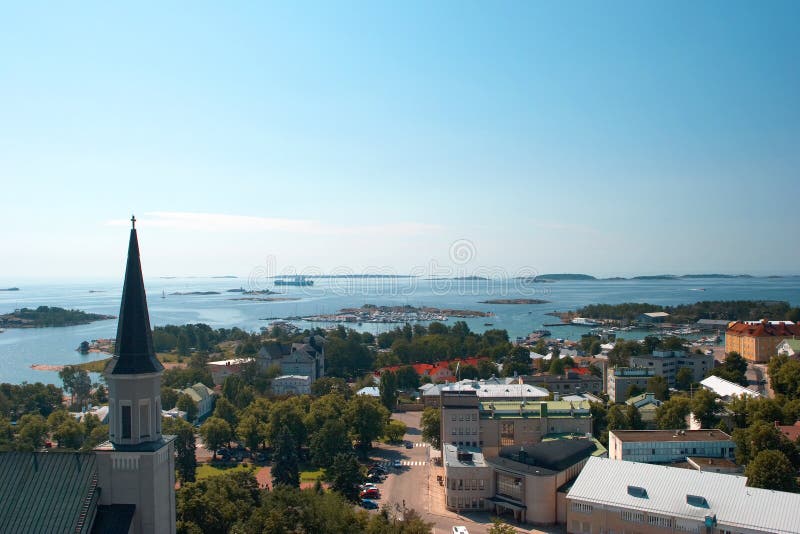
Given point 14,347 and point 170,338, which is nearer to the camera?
point 170,338

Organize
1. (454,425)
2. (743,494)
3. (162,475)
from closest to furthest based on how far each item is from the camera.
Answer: (162,475)
(743,494)
(454,425)

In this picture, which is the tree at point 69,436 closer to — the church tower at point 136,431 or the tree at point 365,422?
the tree at point 365,422

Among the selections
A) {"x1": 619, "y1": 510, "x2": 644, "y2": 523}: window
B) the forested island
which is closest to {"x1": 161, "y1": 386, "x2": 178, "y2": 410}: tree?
{"x1": 619, "y1": 510, "x2": 644, "y2": 523}: window

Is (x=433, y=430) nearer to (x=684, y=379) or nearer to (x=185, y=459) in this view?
(x=185, y=459)

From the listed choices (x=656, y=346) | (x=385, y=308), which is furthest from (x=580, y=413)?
(x=385, y=308)

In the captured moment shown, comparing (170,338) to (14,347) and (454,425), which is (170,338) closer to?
(14,347)

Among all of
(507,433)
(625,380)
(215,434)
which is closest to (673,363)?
(625,380)

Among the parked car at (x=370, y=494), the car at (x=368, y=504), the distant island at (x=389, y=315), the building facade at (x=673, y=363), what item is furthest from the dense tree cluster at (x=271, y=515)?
the distant island at (x=389, y=315)
